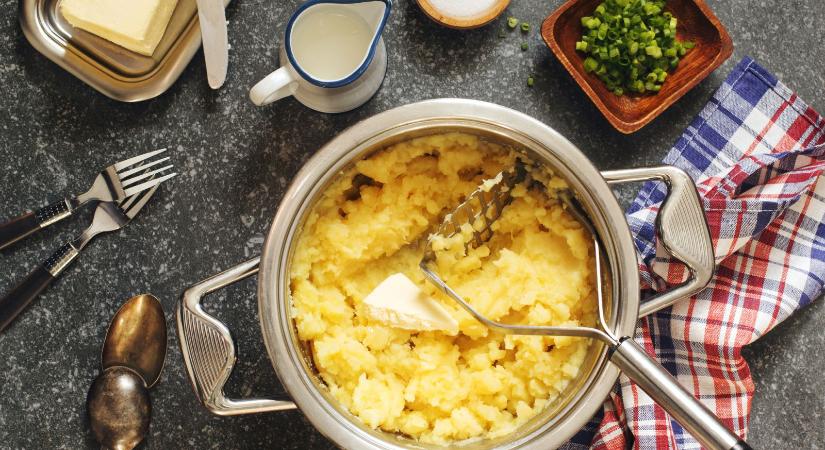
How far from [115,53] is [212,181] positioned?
332 mm

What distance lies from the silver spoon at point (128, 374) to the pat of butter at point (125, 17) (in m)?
0.52

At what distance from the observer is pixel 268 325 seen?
1217mm

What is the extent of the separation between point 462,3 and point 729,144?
622mm

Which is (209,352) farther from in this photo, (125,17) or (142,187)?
(125,17)

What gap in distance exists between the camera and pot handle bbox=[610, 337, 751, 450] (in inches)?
40.1

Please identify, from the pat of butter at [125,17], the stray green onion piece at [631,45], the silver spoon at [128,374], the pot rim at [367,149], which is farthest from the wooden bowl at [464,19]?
the silver spoon at [128,374]

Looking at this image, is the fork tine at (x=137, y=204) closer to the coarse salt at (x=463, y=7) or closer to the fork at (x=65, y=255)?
the fork at (x=65, y=255)

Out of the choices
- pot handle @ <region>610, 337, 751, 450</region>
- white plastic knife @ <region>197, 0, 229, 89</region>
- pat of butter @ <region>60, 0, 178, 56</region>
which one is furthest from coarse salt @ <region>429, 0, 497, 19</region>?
pot handle @ <region>610, 337, 751, 450</region>

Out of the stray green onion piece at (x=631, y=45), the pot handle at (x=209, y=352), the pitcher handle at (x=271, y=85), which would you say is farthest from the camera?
the stray green onion piece at (x=631, y=45)

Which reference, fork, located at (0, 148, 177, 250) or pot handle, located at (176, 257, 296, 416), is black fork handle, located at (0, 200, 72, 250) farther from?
pot handle, located at (176, 257, 296, 416)

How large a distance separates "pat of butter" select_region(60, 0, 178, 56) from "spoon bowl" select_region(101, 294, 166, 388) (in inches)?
20.3

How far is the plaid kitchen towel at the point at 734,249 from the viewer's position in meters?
1.43

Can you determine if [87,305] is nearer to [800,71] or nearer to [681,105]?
[681,105]

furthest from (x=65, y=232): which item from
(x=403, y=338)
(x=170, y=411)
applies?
(x=403, y=338)
